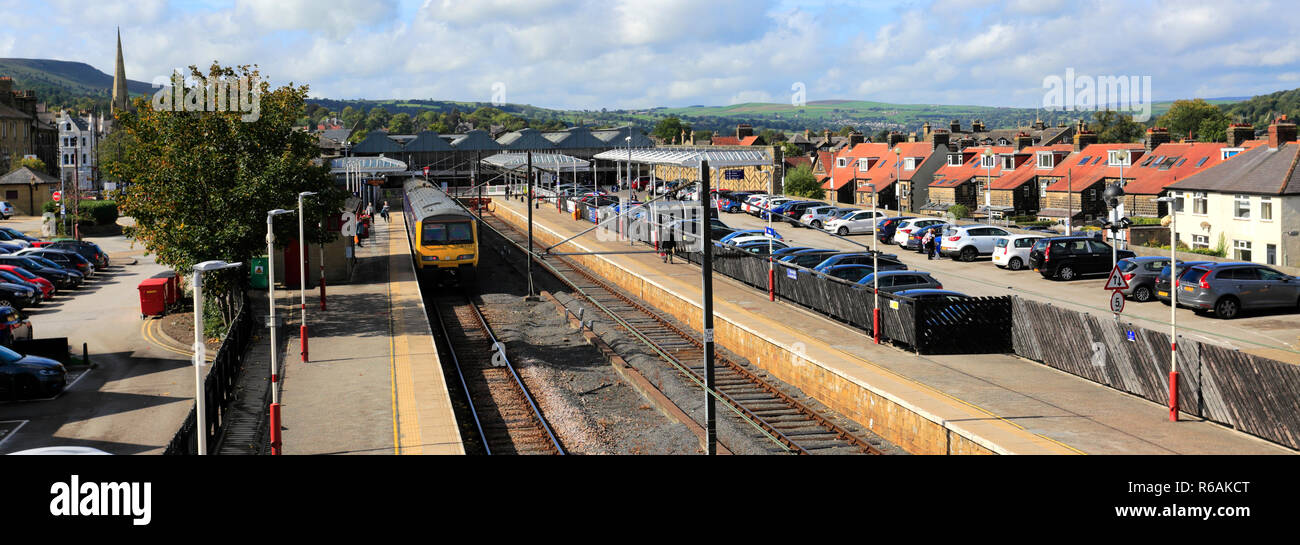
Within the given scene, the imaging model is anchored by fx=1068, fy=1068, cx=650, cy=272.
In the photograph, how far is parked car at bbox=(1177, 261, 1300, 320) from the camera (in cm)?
2802

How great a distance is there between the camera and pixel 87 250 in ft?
160

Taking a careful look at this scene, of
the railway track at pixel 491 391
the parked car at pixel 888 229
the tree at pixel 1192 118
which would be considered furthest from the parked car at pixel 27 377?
the tree at pixel 1192 118

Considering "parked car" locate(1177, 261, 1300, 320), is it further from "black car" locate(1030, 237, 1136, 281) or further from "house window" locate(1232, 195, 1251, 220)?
"house window" locate(1232, 195, 1251, 220)

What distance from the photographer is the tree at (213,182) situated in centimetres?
3080

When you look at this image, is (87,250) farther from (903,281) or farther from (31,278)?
(903,281)

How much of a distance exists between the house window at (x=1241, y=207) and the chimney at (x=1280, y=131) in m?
7.34

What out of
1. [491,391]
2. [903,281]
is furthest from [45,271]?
[903,281]

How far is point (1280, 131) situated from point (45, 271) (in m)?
53.1

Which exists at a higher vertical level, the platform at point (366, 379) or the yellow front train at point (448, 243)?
the yellow front train at point (448, 243)

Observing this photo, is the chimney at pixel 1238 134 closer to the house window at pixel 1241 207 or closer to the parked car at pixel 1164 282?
the house window at pixel 1241 207

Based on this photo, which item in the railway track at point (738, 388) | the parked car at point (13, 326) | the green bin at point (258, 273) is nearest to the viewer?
the railway track at point (738, 388)
